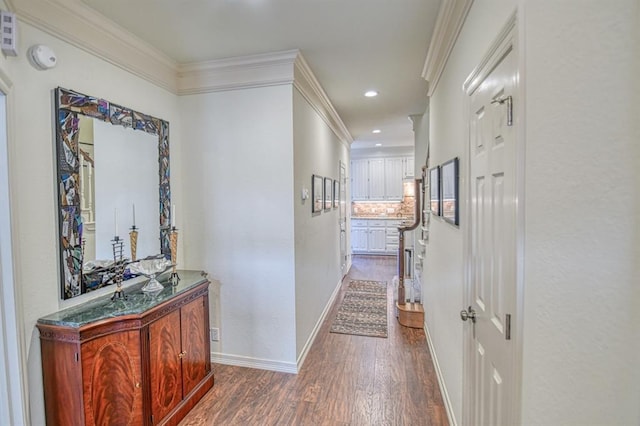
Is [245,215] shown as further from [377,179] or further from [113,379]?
[377,179]

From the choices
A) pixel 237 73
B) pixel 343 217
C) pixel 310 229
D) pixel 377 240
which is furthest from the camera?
pixel 377 240

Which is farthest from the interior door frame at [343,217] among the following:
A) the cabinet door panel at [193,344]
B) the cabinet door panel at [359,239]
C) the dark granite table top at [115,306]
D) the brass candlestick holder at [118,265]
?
the brass candlestick holder at [118,265]

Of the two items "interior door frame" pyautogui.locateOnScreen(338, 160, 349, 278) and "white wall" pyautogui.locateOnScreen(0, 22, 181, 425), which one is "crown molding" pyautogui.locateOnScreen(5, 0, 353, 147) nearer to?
"white wall" pyautogui.locateOnScreen(0, 22, 181, 425)

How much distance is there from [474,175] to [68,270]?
90.9 inches

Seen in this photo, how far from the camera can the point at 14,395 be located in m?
1.56

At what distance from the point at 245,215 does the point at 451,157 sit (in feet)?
5.67

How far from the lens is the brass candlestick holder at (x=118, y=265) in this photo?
206cm

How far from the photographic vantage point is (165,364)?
203 cm

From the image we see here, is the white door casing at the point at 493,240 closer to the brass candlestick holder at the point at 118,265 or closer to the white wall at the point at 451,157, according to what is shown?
the white wall at the point at 451,157

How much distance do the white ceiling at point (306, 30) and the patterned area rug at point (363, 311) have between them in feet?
9.03

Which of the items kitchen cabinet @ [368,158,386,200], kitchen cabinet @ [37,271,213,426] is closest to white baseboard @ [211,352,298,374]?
kitchen cabinet @ [37,271,213,426]

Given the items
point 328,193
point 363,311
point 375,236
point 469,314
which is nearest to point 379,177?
point 375,236

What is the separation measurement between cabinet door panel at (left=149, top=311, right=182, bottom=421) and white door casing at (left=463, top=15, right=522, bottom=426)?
1.82 meters

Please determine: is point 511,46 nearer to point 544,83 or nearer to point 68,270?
point 544,83
